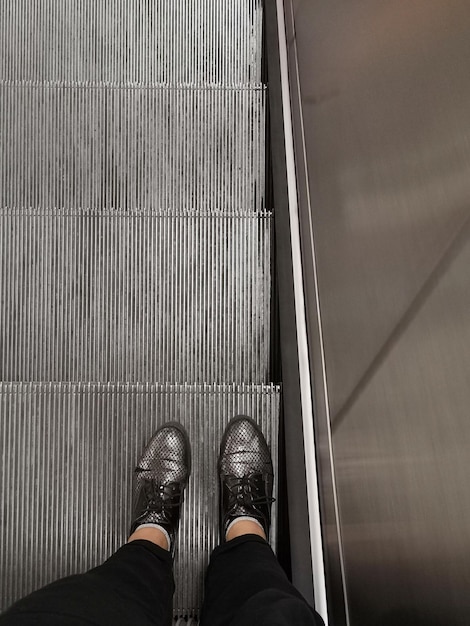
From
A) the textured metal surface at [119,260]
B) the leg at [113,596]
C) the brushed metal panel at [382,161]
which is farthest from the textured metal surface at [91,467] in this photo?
the brushed metal panel at [382,161]

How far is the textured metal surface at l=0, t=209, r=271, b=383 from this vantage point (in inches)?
83.4

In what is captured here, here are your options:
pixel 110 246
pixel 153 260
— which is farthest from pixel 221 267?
pixel 110 246

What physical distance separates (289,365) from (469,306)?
1.10m

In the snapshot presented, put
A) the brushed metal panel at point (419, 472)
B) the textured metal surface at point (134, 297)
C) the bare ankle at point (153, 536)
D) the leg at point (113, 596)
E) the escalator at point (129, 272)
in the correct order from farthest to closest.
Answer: the textured metal surface at point (134, 297)
the escalator at point (129, 272)
the bare ankle at point (153, 536)
the leg at point (113, 596)
the brushed metal panel at point (419, 472)

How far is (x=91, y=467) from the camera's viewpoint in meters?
1.94

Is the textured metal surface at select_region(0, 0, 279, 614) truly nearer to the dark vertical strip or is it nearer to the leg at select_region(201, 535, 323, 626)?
the dark vertical strip

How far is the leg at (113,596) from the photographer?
1.18 m

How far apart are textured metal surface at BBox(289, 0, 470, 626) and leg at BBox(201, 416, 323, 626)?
0.56 ft

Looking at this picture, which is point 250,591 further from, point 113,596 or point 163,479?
point 163,479

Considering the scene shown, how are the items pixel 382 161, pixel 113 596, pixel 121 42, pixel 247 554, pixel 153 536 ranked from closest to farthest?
pixel 382 161
pixel 113 596
pixel 247 554
pixel 153 536
pixel 121 42

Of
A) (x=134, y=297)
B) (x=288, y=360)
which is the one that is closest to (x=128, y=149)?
(x=134, y=297)

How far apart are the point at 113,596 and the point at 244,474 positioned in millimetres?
679

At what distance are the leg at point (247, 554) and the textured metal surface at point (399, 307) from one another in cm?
17

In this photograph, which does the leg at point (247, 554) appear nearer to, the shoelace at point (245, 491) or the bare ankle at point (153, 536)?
the shoelace at point (245, 491)
